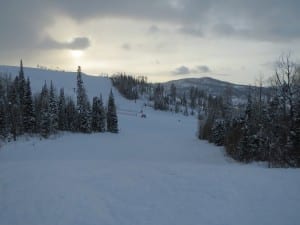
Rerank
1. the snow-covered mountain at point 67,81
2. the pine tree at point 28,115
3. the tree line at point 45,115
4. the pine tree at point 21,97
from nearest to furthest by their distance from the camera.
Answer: the tree line at point 45,115 → the pine tree at point 21,97 → the pine tree at point 28,115 → the snow-covered mountain at point 67,81

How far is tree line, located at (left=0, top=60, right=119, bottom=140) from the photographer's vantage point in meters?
45.0

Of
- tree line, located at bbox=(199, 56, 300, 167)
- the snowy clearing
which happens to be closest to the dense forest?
tree line, located at bbox=(199, 56, 300, 167)

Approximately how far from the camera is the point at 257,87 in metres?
37.6

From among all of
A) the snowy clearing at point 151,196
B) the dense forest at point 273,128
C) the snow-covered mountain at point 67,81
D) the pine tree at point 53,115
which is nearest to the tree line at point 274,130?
the dense forest at point 273,128

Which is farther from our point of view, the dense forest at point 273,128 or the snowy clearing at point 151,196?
the dense forest at point 273,128

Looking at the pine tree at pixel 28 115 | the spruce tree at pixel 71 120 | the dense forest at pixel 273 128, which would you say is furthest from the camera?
the spruce tree at pixel 71 120

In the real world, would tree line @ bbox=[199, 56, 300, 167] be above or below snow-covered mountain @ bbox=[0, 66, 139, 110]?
below

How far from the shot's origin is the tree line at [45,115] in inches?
1773

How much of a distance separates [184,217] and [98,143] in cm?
3729

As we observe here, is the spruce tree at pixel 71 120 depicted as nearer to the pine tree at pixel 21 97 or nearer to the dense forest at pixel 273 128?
the pine tree at pixel 21 97

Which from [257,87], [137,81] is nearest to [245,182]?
[257,87]

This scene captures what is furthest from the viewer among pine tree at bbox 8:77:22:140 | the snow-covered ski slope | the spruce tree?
the spruce tree

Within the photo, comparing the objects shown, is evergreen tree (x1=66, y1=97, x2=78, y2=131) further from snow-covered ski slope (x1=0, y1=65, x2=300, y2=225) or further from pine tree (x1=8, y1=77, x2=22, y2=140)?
snow-covered ski slope (x1=0, y1=65, x2=300, y2=225)

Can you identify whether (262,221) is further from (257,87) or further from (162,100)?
(162,100)
